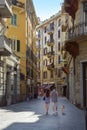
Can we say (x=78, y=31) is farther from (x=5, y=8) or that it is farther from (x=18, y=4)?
(x=18, y=4)

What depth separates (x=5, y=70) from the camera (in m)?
37.9

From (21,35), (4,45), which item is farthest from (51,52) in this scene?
(4,45)

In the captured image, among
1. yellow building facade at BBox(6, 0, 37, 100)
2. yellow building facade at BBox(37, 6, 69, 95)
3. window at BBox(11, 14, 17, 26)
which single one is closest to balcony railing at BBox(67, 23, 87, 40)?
yellow building facade at BBox(6, 0, 37, 100)

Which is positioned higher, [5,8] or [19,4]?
[19,4]

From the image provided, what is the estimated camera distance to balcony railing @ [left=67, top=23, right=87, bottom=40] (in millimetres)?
28797

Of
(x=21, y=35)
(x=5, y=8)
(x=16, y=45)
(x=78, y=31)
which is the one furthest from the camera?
(x=21, y=35)

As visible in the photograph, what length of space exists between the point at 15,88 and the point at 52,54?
56003 mm

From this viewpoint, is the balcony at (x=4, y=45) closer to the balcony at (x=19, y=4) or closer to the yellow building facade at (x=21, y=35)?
the yellow building facade at (x=21, y=35)

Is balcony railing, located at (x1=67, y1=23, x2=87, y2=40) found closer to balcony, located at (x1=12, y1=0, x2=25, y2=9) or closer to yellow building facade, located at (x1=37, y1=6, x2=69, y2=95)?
balcony, located at (x1=12, y1=0, x2=25, y2=9)

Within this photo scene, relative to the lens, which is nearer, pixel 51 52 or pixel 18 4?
pixel 18 4

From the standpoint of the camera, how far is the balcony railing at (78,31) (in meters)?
28.8

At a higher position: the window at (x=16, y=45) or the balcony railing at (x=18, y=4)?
the balcony railing at (x=18, y=4)

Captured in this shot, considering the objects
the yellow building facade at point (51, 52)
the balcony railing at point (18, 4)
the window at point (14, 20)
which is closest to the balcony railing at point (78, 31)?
the window at point (14, 20)

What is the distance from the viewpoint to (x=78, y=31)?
29453mm
